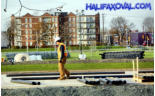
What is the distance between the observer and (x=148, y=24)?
33.6 feet

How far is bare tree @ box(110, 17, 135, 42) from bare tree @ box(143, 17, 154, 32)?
24cm

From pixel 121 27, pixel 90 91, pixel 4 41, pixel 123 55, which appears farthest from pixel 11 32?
pixel 123 55

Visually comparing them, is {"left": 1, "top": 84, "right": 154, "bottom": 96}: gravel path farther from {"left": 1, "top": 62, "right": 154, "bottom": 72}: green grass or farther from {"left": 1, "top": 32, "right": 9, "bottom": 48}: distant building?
{"left": 1, "top": 32, "right": 9, "bottom": 48}: distant building

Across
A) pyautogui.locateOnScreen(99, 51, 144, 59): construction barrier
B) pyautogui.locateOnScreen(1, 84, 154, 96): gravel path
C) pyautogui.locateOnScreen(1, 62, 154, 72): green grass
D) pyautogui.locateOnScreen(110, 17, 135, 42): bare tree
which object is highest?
pyautogui.locateOnScreen(110, 17, 135, 42): bare tree

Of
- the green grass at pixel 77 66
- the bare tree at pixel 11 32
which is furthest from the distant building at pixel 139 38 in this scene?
the bare tree at pixel 11 32

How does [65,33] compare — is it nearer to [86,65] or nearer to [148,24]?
[86,65]

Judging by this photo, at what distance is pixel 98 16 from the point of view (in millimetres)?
10375

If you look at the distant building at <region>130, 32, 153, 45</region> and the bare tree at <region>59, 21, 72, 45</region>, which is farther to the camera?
the distant building at <region>130, 32, 153, 45</region>

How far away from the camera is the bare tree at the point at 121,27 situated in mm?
10406

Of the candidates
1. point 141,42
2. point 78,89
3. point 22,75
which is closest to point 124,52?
point 141,42

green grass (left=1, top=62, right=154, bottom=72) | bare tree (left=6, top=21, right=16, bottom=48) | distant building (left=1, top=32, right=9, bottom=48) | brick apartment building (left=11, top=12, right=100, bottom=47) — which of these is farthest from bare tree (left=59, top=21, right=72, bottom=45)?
distant building (left=1, top=32, right=9, bottom=48)

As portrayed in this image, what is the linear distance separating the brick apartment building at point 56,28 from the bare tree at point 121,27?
290 mm

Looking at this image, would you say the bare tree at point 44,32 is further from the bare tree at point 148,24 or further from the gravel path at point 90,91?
the bare tree at point 148,24

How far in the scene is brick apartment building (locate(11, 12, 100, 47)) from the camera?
10422mm
